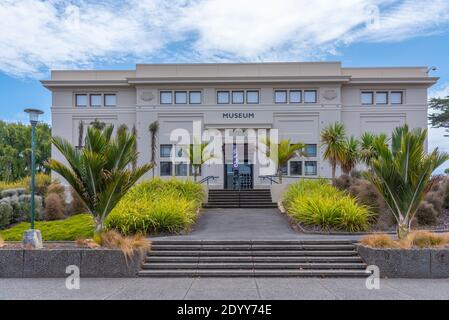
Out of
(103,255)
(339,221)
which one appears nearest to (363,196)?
(339,221)

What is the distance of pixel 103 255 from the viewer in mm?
8562

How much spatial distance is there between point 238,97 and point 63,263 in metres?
24.7

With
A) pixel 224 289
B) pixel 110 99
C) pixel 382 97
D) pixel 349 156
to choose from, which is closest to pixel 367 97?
pixel 382 97

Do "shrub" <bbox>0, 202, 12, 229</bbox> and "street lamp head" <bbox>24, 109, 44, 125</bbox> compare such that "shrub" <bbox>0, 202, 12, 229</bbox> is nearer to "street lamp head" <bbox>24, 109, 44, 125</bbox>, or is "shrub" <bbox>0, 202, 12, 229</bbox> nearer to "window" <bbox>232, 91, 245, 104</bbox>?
"street lamp head" <bbox>24, 109, 44, 125</bbox>

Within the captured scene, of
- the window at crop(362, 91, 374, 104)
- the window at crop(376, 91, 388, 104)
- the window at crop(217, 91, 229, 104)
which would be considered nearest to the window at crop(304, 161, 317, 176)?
the window at crop(362, 91, 374, 104)

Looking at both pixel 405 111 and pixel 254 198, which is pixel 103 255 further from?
pixel 405 111

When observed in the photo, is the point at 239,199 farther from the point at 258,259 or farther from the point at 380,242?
the point at 380,242

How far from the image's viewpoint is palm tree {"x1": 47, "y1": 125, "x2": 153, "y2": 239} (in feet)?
30.3

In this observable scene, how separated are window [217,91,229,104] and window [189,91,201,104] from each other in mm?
1770

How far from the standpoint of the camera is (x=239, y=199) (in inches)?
846

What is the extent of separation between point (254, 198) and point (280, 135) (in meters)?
10.3

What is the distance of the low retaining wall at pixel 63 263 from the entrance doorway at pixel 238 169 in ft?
73.0

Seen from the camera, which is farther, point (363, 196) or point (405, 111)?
point (405, 111)
